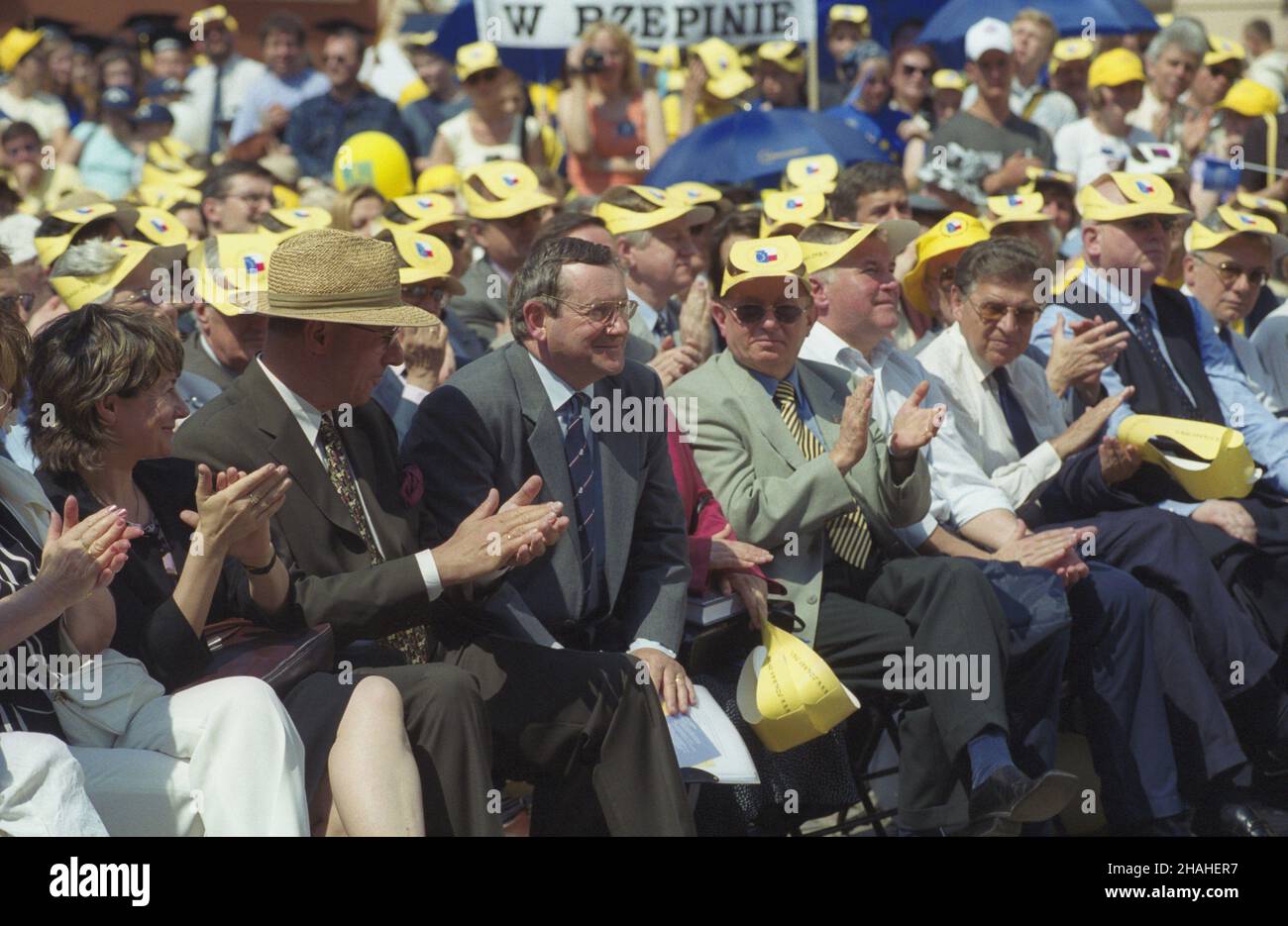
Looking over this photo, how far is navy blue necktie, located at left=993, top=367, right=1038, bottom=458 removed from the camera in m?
7.02

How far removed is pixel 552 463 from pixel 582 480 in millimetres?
115

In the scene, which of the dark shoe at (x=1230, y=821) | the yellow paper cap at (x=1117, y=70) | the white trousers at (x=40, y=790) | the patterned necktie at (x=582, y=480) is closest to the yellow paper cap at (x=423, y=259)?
the patterned necktie at (x=582, y=480)

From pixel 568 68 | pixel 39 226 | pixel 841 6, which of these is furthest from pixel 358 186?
pixel 841 6

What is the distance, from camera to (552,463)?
5.46 m

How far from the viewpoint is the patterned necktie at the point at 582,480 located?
5.46 meters

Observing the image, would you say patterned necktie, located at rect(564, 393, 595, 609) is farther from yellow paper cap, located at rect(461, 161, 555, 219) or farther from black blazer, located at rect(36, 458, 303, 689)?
yellow paper cap, located at rect(461, 161, 555, 219)

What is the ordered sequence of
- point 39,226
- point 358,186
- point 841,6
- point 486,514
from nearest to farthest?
point 486,514 < point 39,226 < point 358,186 < point 841,6

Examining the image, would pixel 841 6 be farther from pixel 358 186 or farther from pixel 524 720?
pixel 524 720

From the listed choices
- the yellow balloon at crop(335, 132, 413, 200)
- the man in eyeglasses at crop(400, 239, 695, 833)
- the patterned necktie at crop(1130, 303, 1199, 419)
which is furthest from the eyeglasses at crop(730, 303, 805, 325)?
the yellow balloon at crop(335, 132, 413, 200)

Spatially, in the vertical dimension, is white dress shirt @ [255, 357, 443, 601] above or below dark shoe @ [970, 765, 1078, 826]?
above

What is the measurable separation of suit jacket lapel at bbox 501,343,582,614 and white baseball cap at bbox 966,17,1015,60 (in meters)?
6.45
